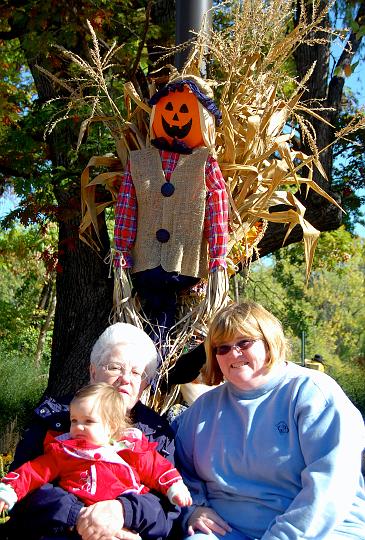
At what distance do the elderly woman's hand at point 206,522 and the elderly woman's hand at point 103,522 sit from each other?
0.74 feet

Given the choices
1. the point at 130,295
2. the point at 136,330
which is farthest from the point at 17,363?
the point at 136,330

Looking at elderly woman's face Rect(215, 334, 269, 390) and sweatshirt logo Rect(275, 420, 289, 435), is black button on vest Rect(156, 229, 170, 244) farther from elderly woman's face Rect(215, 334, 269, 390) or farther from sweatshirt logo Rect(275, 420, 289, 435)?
sweatshirt logo Rect(275, 420, 289, 435)

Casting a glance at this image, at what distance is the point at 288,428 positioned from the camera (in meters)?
2.61

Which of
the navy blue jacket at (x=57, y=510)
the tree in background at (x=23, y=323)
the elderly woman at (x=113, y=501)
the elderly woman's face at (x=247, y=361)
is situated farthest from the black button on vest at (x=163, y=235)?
the tree in background at (x=23, y=323)

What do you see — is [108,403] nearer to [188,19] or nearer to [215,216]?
[215,216]

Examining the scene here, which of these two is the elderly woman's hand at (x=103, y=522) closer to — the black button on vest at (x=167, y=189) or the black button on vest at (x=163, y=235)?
the black button on vest at (x=163, y=235)

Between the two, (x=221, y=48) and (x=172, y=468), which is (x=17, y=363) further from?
(x=172, y=468)

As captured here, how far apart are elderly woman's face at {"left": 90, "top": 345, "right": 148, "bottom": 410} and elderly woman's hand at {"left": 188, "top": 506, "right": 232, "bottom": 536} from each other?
0.48 metres

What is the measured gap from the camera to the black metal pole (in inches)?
170

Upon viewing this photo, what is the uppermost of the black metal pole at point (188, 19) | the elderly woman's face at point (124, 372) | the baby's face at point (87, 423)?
the black metal pole at point (188, 19)

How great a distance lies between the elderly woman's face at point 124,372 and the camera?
287cm

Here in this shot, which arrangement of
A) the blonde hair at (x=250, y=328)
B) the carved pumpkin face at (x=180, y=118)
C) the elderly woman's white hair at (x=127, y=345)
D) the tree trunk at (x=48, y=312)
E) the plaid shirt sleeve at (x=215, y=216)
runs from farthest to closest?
the tree trunk at (x=48, y=312) < the carved pumpkin face at (x=180, y=118) < the plaid shirt sleeve at (x=215, y=216) < the elderly woman's white hair at (x=127, y=345) < the blonde hair at (x=250, y=328)

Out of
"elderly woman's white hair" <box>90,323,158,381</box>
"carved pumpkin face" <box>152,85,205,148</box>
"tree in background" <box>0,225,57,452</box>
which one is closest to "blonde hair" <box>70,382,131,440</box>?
"elderly woman's white hair" <box>90,323,158,381</box>

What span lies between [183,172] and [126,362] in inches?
51.8
